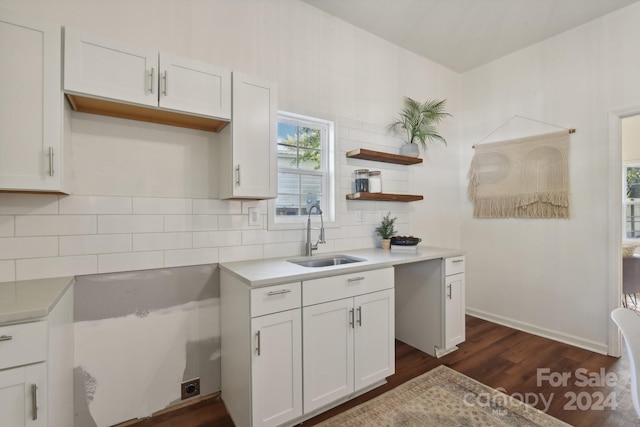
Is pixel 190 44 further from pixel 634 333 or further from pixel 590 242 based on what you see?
pixel 590 242

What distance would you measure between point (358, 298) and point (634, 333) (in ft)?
4.21

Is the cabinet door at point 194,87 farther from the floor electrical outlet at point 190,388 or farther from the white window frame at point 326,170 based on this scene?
the floor electrical outlet at point 190,388

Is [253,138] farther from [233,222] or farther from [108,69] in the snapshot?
[108,69]

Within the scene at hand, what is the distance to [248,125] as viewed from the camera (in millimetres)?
1929

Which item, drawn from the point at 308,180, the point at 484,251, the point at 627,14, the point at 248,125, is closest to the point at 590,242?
the point at 484,251

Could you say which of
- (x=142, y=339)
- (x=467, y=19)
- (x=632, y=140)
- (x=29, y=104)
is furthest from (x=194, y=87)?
(x=632, y=140)

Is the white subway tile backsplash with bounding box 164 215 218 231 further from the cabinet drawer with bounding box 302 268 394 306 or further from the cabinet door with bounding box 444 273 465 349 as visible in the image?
the cabinet door with bounding box 444 273 465 349

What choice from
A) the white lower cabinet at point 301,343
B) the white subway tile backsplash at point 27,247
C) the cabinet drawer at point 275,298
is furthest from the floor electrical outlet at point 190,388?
the white subway tile backsplash at point 27,247

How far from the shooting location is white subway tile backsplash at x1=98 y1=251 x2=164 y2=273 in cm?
175

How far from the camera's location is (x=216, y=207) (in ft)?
6.89

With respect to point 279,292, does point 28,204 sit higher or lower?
higher

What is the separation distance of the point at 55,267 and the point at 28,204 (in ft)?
1.17

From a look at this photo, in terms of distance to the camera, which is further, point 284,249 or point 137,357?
point 284,249

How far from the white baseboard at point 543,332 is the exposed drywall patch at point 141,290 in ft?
10.3
